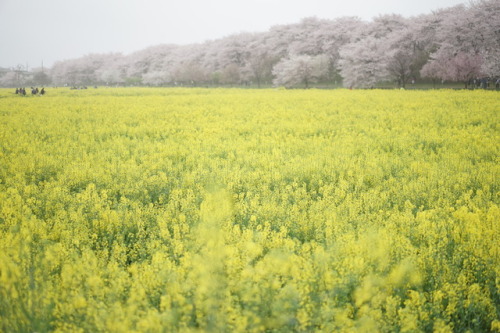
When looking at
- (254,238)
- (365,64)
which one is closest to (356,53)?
(365,64)

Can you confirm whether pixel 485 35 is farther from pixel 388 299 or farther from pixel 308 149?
pixel 388 299

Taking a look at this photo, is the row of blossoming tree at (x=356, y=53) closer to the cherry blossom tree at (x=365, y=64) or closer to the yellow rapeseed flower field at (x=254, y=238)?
the cherry blossom tree at (x=365, y=64)

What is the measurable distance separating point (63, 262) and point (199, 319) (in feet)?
7.04

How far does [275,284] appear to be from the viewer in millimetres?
2830

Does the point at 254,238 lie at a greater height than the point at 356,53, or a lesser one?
lesser

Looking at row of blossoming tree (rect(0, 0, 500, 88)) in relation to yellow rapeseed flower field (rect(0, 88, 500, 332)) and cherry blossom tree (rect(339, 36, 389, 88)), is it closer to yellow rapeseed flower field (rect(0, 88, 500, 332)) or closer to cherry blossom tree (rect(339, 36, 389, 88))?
cherry blossom tree (rect(339, 36, 389, 88))

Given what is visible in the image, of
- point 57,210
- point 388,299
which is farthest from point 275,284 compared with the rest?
point 57,210

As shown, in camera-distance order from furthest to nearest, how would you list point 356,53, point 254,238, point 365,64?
point 356,53 < point 365,64 < point 254,238

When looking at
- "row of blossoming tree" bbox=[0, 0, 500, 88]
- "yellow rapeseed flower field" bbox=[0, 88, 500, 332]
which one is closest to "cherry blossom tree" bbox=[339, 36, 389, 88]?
"row of blossoming tree" bbox=[0, 0, 500, 88]

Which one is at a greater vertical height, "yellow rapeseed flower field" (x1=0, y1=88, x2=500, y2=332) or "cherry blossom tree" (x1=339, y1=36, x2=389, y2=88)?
"cherry blossom tree" (x1=339, y1=36, x2=389, y2=88)

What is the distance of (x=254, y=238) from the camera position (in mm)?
4492

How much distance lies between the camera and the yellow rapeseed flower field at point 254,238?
285 centimetres

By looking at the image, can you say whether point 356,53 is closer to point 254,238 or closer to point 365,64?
point 365,64

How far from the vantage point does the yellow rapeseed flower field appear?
9.34ft
